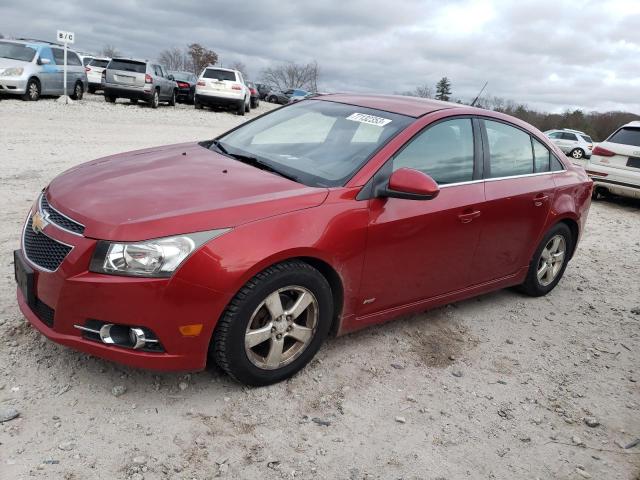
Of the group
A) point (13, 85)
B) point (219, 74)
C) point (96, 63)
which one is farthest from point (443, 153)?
point (96, 63)

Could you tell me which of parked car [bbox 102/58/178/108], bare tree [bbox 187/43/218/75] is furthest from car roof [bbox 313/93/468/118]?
bare tree [bbox 187/43/218/75]

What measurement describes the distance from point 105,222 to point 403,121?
203cm

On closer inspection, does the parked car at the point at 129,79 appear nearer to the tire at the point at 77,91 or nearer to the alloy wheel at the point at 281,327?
the tire at the point at 77,91

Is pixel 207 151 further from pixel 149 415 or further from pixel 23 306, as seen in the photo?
pixel 149 415

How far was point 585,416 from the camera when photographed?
341 centimetres

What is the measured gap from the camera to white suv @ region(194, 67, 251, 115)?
21.9 metres

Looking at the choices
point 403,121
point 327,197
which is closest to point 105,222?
point 327,197

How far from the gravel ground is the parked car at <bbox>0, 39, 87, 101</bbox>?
527 inches

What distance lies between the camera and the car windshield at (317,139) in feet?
11.6

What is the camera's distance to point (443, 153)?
3947 mm

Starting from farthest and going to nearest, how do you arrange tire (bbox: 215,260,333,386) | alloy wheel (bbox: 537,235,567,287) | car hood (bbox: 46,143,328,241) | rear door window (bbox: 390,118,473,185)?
alloy wheel (bbox: 537,235,567,287), rear door window (bbox: 390,118,473,185), tire (bbox: 215,260,333,386), car hood (bbox: 46,143,328,241)

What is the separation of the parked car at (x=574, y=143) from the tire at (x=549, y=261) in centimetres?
2902

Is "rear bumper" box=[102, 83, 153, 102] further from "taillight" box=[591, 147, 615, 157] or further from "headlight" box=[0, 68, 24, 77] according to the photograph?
"taillight" box=[591, 147, 615, 157]

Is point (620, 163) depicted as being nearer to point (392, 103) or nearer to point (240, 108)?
point (392, 103)
